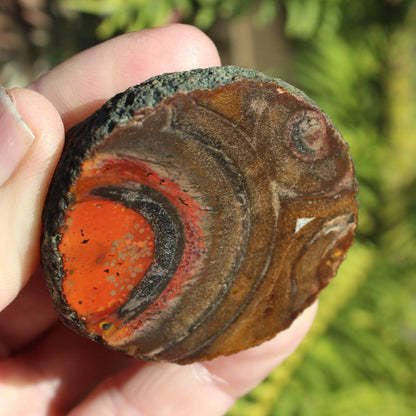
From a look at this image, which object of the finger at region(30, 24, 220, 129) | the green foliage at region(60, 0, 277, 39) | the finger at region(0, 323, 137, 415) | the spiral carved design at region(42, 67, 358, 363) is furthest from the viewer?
the green foliage at region(60, 0, 277, 39)

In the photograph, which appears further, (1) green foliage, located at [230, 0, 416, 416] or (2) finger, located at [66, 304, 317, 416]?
(1) green foliage, located at [230, 0, 416, 416]

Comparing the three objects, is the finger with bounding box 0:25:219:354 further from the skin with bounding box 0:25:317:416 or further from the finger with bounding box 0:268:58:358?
the finger with bounding box 0:268:58:358

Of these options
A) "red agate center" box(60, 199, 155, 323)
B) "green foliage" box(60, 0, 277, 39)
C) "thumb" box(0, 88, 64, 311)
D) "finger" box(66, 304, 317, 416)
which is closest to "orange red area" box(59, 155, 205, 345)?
Answer: "red agate center" box(60, 199, 155, 323)


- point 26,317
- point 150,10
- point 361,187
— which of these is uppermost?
point 150,10

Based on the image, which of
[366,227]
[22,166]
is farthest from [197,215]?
[366,227]

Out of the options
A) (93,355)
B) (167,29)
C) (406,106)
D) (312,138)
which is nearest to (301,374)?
(93,355)

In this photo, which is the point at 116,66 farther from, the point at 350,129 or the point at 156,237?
the point at 350,129

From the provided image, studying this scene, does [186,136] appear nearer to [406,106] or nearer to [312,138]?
[312,138]
